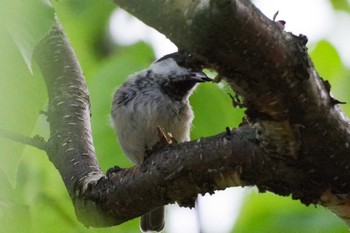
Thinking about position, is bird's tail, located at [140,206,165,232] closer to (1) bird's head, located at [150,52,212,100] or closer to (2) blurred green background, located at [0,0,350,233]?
(1) bird's head, located at [150,52,212,100]

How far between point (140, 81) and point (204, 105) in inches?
57.6

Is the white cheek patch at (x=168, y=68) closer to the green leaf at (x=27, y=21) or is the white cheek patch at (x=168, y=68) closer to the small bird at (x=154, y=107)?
the small bird at (x=154, y=107)

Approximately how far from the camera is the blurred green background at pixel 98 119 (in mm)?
1566

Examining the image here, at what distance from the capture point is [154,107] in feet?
12.8

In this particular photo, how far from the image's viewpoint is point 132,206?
2.08 meters

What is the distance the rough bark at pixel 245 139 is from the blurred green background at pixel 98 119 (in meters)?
0.24

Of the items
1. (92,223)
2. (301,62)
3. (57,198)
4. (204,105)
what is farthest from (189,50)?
(57,198)

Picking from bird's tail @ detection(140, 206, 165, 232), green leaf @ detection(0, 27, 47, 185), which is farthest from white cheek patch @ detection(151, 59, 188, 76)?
green leaf @ detection(0, 27, 47, 185)

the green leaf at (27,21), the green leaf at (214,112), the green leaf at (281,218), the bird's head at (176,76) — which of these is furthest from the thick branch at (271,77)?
the bird's head at (176,76)

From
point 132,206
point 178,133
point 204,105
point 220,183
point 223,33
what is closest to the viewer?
point 223,33

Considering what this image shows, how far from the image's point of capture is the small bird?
12.5ft

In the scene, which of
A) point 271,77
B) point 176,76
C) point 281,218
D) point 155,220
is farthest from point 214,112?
point 155,220

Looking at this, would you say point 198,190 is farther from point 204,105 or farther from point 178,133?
point 178,133

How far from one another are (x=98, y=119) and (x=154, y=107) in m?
0.88
